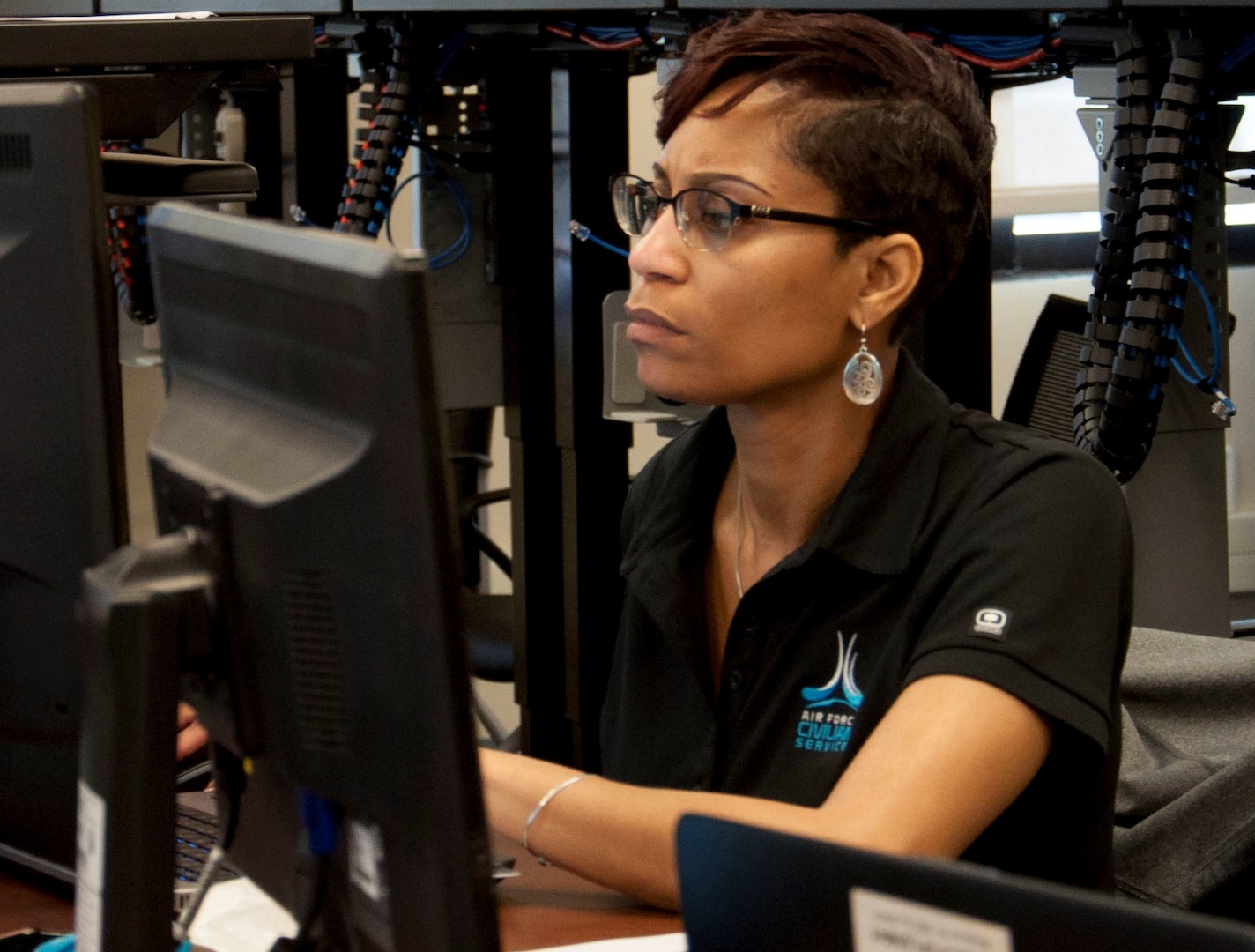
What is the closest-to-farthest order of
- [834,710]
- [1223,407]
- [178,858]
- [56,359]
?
[56,359] → [178,858] → [834,710] → [1223,407]

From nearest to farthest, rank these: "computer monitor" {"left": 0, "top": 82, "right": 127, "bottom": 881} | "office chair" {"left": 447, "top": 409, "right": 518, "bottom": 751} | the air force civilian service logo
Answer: "computer monitor" {"left": 0, "top": 82, "right": 127, "bottom": 881}, the air force civilian service logo, "office chair" {"left": 447, "top": 409, "right": 518, "bottom": 751}

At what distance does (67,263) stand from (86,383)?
0.07 metres

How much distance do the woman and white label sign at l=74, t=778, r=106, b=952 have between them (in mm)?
456

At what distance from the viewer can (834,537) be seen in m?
1.32

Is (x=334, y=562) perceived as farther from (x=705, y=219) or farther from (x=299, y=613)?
(x=705, y=219)

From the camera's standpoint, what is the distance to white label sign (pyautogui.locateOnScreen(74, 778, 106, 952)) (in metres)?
0.74

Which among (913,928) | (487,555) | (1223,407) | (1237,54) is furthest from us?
(487,555)

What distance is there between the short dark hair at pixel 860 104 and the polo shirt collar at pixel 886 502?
0.34 ft

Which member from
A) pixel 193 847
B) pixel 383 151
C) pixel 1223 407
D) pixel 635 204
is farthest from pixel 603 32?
pixel 193 847

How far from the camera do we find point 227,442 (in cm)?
77

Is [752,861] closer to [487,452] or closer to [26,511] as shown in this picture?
[26,511]

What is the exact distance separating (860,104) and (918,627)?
415 mm

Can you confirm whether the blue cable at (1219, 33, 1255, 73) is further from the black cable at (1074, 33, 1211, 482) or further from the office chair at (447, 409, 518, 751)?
the office chair at (447, 409, 518, 751)

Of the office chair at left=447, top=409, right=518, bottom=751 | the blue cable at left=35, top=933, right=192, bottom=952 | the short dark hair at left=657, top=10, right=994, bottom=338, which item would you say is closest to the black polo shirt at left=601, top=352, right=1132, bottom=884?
the short dark hair at left=657, top=10, right=994, bottom=338
